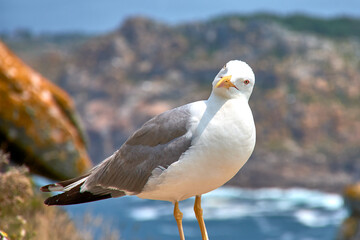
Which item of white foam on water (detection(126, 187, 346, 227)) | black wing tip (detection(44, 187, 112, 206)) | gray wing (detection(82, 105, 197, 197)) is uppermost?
gray wing (detection(82, 105, 197, 197))

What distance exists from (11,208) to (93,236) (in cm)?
203

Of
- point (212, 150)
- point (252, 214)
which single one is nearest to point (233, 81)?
point (212, 150)

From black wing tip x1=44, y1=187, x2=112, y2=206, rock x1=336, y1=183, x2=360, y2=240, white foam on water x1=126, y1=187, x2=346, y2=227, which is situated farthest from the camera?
white foam on water x1=126, y1=187, x2=346, y2=227

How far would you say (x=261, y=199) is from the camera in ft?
297

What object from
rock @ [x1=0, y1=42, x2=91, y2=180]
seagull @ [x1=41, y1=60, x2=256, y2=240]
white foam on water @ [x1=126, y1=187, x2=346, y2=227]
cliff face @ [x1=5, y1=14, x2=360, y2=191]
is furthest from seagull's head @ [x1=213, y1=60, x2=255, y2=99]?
cliff face @ [x1=5, y1=14, x2=360, y2=191]

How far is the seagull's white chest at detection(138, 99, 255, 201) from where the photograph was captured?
9.04 ft

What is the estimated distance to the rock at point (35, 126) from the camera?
6.70 meters

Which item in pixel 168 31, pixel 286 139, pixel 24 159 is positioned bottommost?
pixel 286 139

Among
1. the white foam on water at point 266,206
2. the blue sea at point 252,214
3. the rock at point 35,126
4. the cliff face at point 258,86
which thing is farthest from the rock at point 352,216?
the cliff face at point 258,86

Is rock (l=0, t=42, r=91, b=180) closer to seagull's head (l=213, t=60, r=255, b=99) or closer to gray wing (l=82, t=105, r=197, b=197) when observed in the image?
gray wing (l=82, t=105, r=197, b=197)

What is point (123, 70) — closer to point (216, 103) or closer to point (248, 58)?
point (248, 58)

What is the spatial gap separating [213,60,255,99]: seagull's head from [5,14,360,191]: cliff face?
9521 centimetres

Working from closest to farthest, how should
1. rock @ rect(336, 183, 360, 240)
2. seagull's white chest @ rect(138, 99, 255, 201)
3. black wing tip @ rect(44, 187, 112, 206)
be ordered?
seagull's white chest @ rect(138, 99, 255, 201) < black wing tip @ rect(44, 187, 112, 206) < rock @ rect(336, 183, 360, 240)

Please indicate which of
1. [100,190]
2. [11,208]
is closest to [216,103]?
[100,190]
